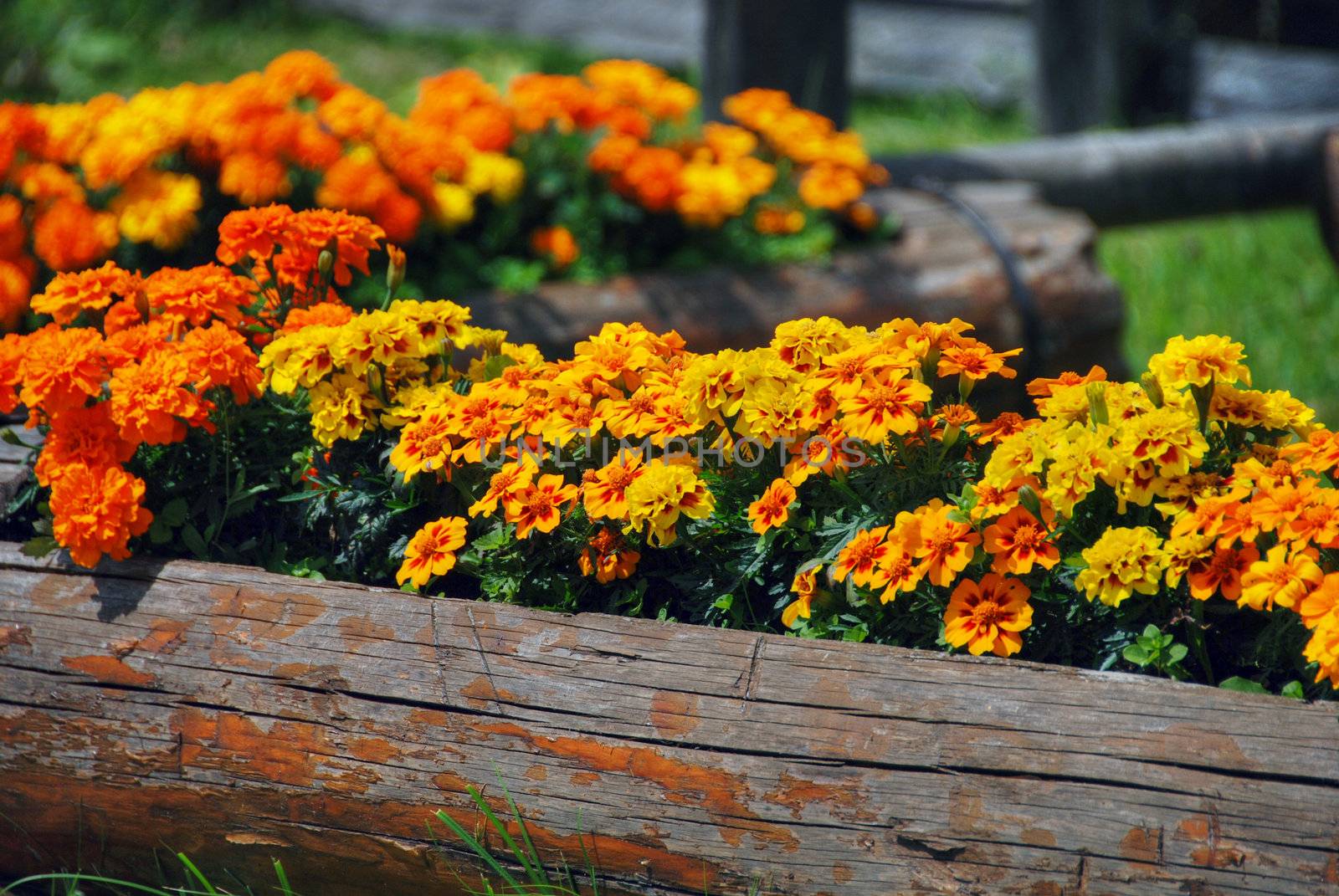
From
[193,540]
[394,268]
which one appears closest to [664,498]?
[394,268]

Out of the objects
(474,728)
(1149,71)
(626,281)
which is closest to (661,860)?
(474,728)

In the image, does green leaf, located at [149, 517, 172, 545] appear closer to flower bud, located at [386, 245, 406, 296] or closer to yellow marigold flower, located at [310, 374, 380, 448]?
yellow marigold flower, located at [310, 374, 380, 448]

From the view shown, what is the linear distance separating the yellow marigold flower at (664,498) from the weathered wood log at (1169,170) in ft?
9.47

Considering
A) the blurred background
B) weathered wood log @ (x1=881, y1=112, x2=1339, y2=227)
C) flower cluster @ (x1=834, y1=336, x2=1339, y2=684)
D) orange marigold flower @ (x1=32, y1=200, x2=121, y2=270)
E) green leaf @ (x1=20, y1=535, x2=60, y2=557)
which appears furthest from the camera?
the blurred background

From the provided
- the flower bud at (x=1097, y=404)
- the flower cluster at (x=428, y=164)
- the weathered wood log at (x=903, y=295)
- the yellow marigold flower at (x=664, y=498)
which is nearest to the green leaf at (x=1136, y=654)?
the flower bud at (x=1097, y=404)

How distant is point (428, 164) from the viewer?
10.6 feet

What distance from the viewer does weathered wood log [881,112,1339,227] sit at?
14.5 feet

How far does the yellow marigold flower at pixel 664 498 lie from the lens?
1704 mm

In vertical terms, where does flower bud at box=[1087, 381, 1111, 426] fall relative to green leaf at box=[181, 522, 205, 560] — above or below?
above

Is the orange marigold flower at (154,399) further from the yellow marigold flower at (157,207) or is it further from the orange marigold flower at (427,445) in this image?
the yellow marigold flower at (157,207)

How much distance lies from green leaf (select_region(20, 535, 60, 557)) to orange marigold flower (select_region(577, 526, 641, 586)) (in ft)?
2.71

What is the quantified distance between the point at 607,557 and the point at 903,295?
6.31 ft

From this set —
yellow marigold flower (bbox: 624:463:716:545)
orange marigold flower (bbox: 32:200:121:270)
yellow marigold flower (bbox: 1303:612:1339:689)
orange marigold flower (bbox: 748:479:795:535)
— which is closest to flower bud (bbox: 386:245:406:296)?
yellow marigold flower (bbox: 624:463:716:545)

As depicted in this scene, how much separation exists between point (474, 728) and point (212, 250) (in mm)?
1835
